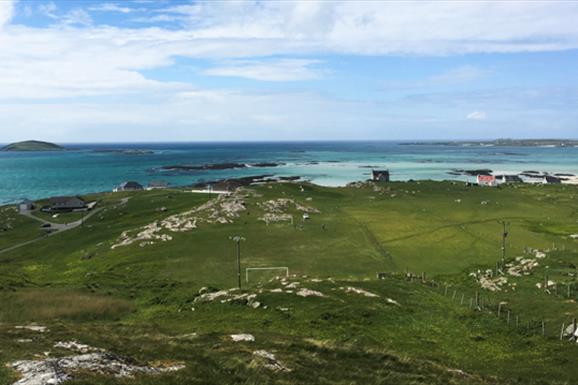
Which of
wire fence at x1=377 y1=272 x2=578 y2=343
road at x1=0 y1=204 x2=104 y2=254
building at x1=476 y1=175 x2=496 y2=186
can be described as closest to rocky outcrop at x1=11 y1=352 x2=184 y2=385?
wire fence at x1=377 y1=272 x2=578 y2=343

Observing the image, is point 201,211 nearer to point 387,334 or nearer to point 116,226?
point 116,226

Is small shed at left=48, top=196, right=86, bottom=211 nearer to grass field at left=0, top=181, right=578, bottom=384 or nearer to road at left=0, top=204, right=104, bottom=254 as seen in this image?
road at left=0, top=204, right=104, bottom=254


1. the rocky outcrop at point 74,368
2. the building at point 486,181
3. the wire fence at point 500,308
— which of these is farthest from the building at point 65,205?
the building at point 486,181

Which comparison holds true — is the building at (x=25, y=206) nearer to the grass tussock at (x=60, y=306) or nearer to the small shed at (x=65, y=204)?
the small shed at (x=65, y=204)

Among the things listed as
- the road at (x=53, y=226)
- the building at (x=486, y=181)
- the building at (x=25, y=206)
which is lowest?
the road at (x=53, y=226)

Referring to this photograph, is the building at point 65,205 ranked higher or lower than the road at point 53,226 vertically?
higher

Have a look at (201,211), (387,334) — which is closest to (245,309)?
(387,334)
